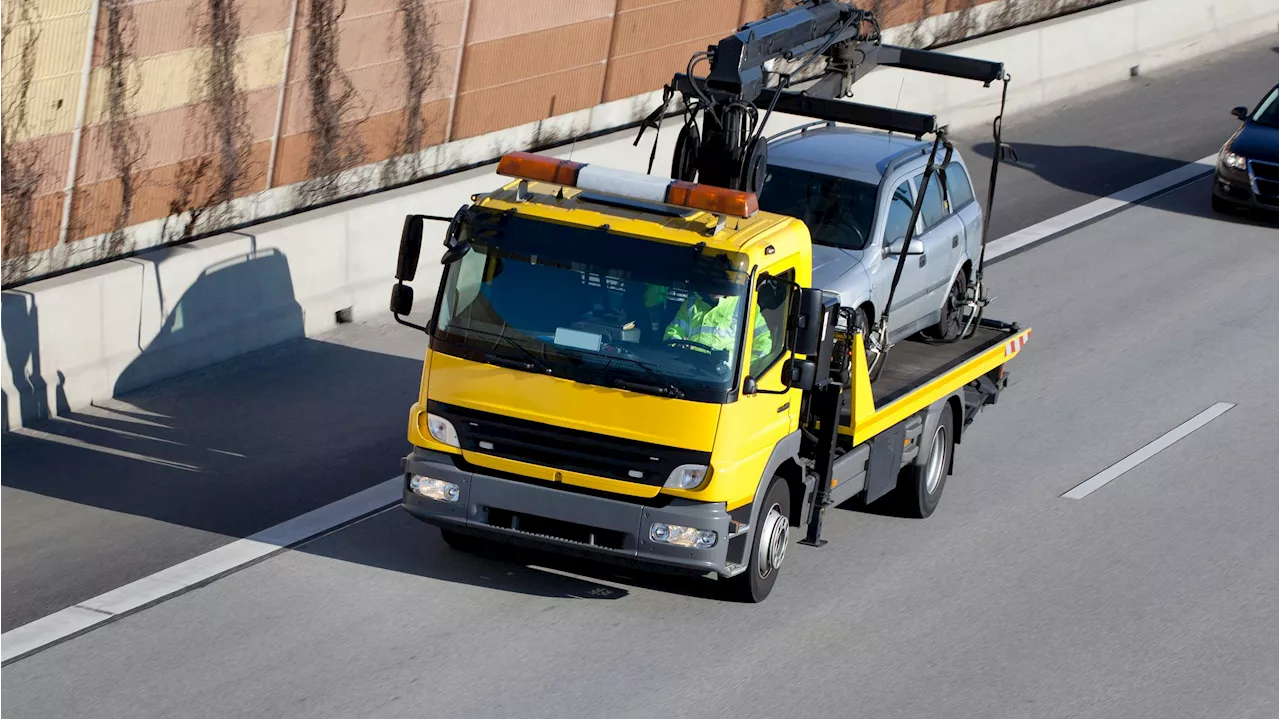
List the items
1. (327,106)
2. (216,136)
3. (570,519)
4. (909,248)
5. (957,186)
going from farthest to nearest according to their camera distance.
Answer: (327,106) → (216,136) → (957,186) → (909,248) → (570,519)

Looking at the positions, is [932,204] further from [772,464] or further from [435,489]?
[435,489]

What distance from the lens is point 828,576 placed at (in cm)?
1130

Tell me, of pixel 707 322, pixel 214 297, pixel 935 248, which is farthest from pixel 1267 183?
pixel 707 322

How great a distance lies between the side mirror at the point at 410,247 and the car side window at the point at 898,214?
4.16m

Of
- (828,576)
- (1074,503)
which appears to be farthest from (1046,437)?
(828,576)

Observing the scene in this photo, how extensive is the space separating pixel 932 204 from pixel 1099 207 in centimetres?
854

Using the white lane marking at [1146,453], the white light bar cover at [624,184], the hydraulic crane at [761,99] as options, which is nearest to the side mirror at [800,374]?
the white light bar cover at [624,184]

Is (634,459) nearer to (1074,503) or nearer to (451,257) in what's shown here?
(451,257)

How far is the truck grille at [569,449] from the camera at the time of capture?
392 inches

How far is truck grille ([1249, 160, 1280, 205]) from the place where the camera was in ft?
69.4

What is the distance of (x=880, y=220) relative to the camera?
13109mm

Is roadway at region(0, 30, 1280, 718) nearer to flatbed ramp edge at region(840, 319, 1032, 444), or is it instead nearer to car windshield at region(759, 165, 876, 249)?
flatbed ramp edge at region(840, 319, 1032, 444)

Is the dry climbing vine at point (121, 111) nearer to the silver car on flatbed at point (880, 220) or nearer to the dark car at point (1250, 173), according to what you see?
the silver car on flatbed at point (880, 220)

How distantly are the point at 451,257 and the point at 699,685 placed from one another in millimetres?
2737
